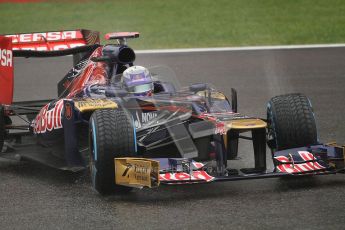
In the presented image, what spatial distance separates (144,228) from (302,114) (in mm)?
2178

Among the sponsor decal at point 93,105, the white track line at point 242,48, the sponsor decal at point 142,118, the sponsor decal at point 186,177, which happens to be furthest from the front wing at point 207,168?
the white track line at point 242,48

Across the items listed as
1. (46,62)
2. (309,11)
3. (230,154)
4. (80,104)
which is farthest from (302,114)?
(309,11)

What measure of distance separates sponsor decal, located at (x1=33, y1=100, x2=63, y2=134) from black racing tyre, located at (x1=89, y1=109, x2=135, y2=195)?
1137 mm

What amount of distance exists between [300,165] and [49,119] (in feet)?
8.77

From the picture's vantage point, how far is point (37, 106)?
449 inches

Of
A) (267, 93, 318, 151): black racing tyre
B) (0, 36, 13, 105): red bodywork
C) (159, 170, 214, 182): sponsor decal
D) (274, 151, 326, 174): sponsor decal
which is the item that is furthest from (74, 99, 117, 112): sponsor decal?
(0, 36, 13, 105): red bodywork

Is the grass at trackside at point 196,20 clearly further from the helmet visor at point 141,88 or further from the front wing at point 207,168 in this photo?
the front wing at point 207,168

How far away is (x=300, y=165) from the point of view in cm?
870

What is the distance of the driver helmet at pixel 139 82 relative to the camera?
32.0 ft

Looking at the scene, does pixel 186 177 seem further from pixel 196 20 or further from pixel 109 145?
pixel 196 20

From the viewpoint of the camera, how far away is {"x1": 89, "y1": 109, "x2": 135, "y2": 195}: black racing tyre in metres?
8.51

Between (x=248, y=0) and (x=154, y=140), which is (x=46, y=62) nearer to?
(x=248, y=0)

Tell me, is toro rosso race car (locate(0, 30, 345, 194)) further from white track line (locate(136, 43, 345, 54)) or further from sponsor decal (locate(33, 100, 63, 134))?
white track line (locate(136, 43, 345, 54))

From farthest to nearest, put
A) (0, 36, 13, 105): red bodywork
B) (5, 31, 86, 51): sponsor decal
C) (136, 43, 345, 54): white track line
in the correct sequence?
(136, 43, 345, 54): white track line
(5, 31, 86, 51): sponsor decal
(0, 36, 13, 105): red bodywork
